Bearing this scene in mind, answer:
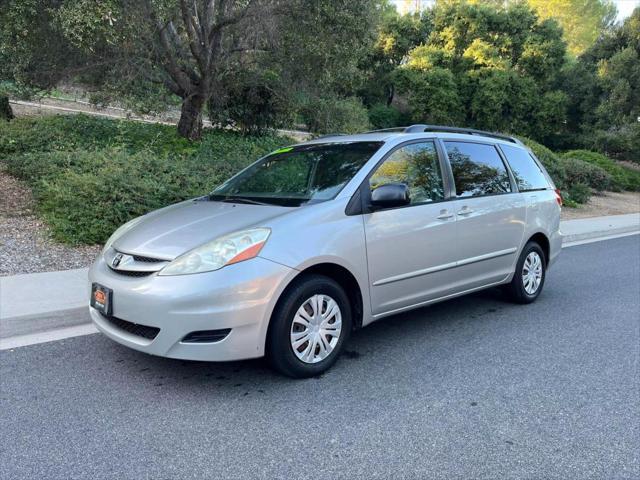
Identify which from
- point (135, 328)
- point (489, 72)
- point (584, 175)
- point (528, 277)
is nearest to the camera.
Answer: point (135, 328)

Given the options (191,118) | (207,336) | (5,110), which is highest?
(5,110)

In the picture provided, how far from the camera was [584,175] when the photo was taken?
1747 centimetres

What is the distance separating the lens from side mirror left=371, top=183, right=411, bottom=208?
13.2 ft

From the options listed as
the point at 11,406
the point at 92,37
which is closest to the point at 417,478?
the point at 11,406

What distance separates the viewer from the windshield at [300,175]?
13.7ft

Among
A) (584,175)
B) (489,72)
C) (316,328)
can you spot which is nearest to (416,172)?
(316,328)

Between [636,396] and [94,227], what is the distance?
6.32 m

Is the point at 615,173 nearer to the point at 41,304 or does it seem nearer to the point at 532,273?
the point at 532,273

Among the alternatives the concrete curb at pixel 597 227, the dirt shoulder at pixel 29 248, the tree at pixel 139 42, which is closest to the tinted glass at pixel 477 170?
the dirt shoulder at pixel 29 248

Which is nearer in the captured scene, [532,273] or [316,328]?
[316,328]

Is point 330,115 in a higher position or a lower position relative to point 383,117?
lower

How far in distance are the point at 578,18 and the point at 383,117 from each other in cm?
3644

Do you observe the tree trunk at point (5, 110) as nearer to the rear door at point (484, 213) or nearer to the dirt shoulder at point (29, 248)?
the dirt shoulder at point (29, 248)

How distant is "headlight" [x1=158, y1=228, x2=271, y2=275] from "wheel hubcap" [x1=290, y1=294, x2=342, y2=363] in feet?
1.78
